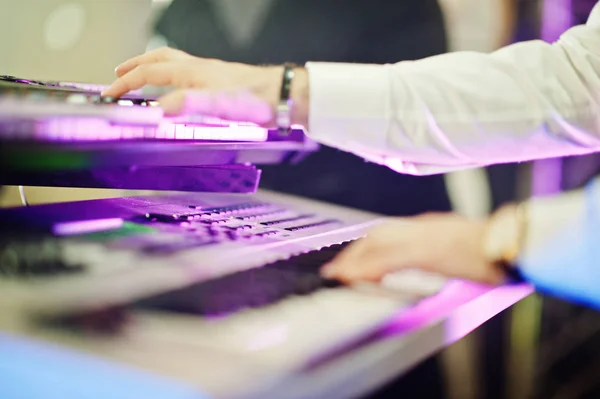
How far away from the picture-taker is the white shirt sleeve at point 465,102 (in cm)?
78

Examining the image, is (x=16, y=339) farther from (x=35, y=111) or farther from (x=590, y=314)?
(x=590, y=314)

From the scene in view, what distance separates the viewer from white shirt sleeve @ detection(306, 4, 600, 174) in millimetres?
784

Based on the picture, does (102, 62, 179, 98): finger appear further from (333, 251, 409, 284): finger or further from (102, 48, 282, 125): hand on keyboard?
(333, 251, 409, 284): finger

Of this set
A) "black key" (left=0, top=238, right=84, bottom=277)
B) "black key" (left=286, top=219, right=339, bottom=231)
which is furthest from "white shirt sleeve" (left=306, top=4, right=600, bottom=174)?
"black key" (left=0, top=238, right=84, bottom=277)

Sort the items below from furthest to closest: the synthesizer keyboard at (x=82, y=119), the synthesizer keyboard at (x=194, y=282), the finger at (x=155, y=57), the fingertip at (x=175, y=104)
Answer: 1. the finger at (x=155, y=57)
2. the fingertip at (x=175, y=104)
3. the synthesizer keyboard at (x=82, y=119)
4. the synthesizer keyboard at (x=194, y=282)

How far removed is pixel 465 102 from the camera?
81 cm

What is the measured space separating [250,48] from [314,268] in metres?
0.79

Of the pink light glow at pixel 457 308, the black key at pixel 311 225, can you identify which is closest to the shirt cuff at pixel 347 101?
the black key at pixel 311 225

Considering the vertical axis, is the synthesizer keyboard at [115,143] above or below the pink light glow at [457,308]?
above

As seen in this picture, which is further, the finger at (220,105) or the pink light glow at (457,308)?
the finger at (220,105)

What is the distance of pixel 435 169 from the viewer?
945 mm

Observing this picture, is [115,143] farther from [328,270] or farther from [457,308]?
[457,308]

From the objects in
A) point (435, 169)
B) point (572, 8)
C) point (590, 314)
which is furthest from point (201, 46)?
point (590, 314)

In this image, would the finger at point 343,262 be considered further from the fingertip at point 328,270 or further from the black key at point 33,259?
the black key at point 33,259
